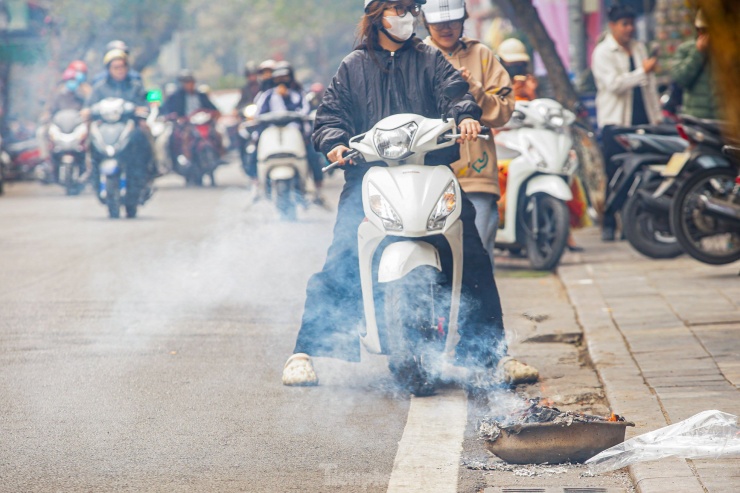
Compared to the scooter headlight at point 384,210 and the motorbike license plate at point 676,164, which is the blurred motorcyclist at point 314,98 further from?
the scooter headlight at point 384,210

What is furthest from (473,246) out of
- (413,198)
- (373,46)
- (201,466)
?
(201,466)

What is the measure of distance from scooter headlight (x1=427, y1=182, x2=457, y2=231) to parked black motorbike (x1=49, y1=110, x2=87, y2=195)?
14.5 m

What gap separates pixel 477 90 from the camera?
5945mm

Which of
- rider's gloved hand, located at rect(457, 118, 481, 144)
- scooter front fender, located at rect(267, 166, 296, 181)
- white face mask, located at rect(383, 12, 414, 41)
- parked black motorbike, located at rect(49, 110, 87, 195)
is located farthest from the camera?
parked black motorbike, located at rect(49, 110, 87, 195)

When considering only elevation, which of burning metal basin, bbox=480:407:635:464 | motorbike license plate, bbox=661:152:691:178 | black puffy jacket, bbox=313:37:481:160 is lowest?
burning metal basin, bbox=480:407:635:464

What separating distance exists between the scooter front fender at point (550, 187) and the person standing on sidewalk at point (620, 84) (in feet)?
5.21

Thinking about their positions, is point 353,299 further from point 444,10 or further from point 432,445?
point 444,10

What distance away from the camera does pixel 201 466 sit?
4.29m

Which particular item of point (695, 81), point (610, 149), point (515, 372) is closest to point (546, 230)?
point (695, 81)

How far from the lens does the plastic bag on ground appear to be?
4.18 meters

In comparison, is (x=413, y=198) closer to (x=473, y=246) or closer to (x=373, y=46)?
(x=473, y=246)

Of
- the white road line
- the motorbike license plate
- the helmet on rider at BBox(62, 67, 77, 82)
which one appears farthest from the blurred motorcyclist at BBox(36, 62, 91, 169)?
the white road line

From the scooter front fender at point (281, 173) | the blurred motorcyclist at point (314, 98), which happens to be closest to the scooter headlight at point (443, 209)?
the blurred motorcyclist at point (314, 98)

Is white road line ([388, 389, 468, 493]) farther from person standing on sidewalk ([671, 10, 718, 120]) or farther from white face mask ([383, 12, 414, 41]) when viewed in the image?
person standing on sidewalk ([671, 10, 718, 120])
